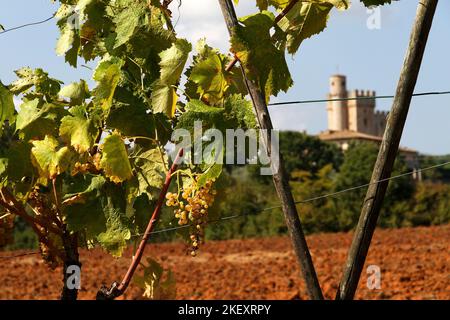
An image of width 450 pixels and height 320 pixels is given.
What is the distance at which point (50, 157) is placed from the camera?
244 cm

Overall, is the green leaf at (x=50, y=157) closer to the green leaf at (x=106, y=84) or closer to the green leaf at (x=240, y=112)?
the green leaf at (x=106, y=84)

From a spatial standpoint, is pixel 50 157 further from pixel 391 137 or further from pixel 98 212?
pixel 391 137

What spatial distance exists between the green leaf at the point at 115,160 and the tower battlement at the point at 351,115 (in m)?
93.6

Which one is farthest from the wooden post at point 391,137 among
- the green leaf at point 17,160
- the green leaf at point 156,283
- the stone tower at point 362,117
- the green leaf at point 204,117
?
the stone tower at point 362,117

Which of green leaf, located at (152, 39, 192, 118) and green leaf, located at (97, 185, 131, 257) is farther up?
green leaf, located at (152, 39, 192, 118)

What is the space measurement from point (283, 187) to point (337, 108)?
95.5 m

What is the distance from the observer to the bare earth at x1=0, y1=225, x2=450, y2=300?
35.7 feet

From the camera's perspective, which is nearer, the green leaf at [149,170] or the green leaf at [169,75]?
the green leaf at [169,75]

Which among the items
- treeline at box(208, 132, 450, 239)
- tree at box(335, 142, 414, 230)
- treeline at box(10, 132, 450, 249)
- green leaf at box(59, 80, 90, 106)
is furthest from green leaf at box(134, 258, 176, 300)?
tree at box(335, 142, 414, 230)

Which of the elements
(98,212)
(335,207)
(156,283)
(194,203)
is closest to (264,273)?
(156,283)

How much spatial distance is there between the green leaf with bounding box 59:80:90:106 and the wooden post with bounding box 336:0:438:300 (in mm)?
921

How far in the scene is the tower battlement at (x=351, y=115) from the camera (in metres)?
96.6

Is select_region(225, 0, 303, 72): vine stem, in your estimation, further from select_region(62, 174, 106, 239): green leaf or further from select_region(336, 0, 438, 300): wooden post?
select_region(62, 174, 106, 239): green leaf

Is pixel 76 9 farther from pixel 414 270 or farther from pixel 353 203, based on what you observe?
pixel 353 203
